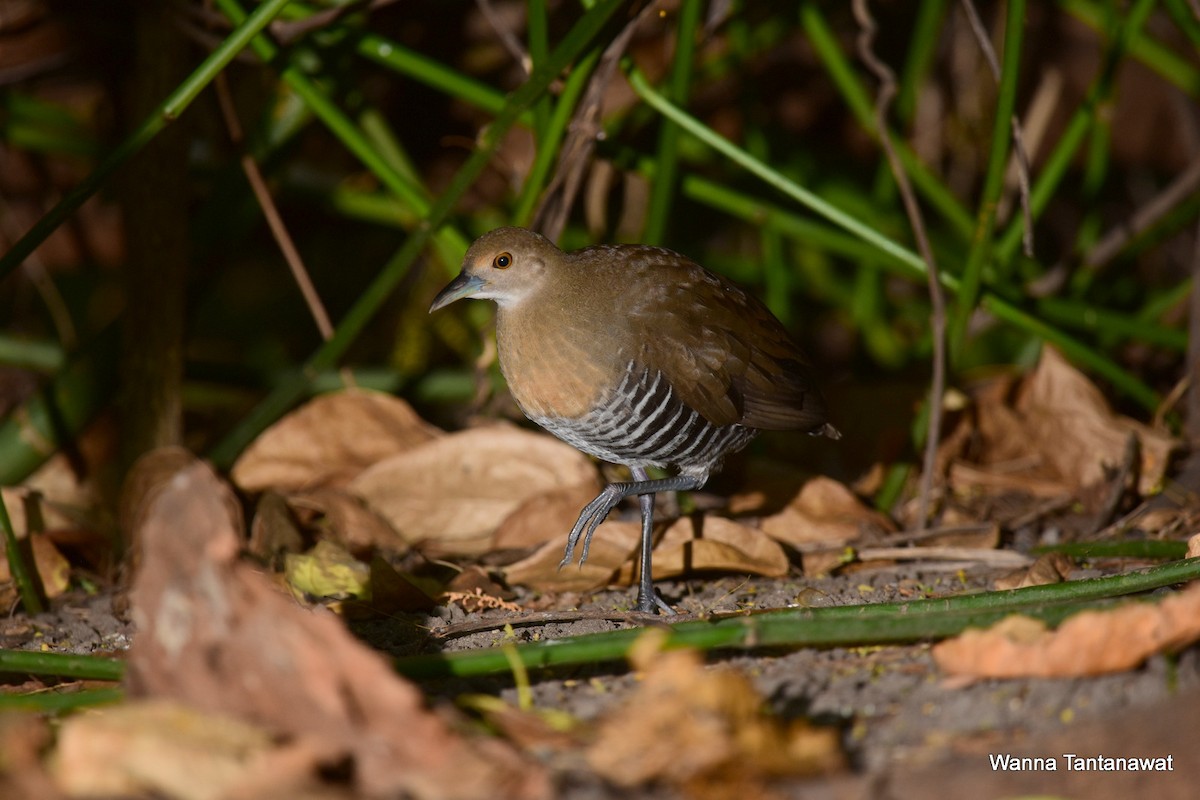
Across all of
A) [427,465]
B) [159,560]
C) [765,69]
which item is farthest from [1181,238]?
[159,560]

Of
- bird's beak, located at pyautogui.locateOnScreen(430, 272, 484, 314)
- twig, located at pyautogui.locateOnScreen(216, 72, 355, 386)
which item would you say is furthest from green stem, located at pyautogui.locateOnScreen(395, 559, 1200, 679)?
twig, located at pyautogui.locateOnScreen(216, 72, 355, 386)

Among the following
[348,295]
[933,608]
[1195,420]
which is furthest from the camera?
[348,295]

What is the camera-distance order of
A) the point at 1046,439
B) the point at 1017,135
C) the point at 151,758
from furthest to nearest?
the point at 1046,439 → the point at 1017,135 → the point at 151,758

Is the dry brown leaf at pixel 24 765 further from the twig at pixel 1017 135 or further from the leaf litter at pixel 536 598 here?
the twig at pixel 1017 135

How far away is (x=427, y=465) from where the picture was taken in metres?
3.55

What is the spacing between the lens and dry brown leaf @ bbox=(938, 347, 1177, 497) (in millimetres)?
3666

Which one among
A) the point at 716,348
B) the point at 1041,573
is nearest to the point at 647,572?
the point at 716,348

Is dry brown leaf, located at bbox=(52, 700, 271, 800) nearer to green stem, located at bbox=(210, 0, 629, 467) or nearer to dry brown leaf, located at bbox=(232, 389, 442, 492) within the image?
green stem, located at bbox=(210, 0, 629, 467)

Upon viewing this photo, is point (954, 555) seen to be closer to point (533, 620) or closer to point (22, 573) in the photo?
point (533, 620)

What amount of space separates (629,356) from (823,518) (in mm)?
979

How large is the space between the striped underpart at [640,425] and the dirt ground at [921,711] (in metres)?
0.46

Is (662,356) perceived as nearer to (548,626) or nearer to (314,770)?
(548,626)

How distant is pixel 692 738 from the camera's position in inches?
63.1

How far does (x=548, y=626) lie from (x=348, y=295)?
312 centimetres
